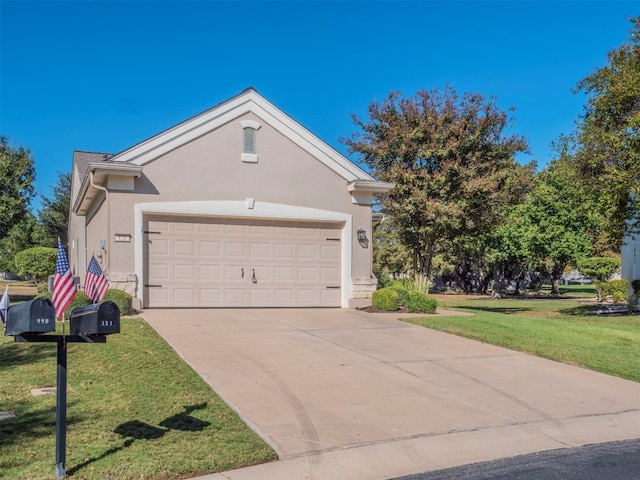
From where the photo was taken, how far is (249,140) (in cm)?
1426

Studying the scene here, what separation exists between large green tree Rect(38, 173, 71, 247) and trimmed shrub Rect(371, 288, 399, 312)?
28444 mm

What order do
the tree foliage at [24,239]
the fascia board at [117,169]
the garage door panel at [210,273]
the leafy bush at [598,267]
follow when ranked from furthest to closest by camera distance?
the tree foliage at [24,239]
the leafy bush at [598,267]
the garage door panel at [210,273]
the fascia board at [117,169]

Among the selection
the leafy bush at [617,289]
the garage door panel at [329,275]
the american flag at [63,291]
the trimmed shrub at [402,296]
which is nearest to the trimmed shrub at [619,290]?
the leafy bush at [617,289]

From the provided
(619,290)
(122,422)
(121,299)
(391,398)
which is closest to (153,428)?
(122,422)

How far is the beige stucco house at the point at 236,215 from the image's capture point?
13.1 m

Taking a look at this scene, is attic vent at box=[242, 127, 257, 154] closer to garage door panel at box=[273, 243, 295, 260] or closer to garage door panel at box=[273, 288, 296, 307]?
garage door panel at box=[273, 243, 295, 260]

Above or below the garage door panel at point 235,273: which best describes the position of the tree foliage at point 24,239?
above

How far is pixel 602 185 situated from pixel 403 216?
6801 millimetres

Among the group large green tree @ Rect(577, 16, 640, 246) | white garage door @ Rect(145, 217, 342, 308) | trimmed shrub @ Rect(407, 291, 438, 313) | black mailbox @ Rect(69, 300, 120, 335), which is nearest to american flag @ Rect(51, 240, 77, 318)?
black mailbox @ Rect(69, 300, 120, 335)

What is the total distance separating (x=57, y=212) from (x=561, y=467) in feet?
124

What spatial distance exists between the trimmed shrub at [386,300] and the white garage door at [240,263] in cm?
116

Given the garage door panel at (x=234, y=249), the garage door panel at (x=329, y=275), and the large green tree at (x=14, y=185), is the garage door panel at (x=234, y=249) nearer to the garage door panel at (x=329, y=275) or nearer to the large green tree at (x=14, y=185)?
the garage door panel at (x=329, y=275)

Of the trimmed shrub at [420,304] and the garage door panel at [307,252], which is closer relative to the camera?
the trimmed shrub at [420,304]

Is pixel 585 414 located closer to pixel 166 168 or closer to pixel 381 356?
pixel 381 356
